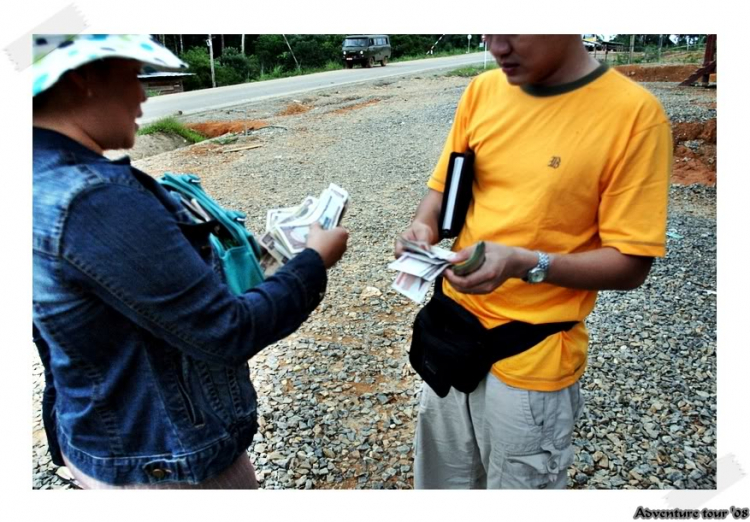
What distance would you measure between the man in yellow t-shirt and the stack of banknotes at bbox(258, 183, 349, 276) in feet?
1.28

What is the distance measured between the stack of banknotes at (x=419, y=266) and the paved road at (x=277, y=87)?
11.9m

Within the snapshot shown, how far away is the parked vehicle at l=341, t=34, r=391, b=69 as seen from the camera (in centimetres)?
2031

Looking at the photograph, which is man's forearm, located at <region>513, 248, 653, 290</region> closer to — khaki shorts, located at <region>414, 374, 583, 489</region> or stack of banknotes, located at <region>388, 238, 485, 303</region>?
stack of banknotes, located at <region>388, 238, 485, 303</region>

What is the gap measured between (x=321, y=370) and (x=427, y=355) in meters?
2.05

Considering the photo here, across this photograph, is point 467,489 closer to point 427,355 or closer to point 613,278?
point 427,355

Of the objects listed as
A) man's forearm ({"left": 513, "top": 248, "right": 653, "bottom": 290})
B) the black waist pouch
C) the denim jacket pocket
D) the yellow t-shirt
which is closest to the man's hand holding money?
man's forearm ({"left": 513, "top": 248, "right": 653, "bottom": 290})

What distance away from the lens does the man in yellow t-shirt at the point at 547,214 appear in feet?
4.75

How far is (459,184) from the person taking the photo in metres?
1.77

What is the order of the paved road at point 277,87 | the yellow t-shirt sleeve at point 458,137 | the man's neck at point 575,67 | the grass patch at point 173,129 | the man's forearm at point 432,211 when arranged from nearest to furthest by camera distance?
the man's neck at point 575,67
the yellow t-shirt sleeve at point 458,137
the man's forearm at point 432,211
the grass patch at point 173,129
the paved road at point 277,87

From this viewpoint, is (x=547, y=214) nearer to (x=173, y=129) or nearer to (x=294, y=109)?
(x=173, y=129)

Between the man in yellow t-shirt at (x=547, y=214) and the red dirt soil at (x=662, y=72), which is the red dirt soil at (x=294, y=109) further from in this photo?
the man in yellow t-shirt at (x=547, y=214)

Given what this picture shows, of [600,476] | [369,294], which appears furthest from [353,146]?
[600,476]

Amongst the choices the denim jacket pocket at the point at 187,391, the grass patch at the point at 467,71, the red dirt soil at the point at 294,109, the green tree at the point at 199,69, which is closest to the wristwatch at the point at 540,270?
the denim jacket pocket at the point at 187,391

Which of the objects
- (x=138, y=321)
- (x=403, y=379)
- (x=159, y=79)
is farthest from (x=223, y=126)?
(x=138, y=321)
